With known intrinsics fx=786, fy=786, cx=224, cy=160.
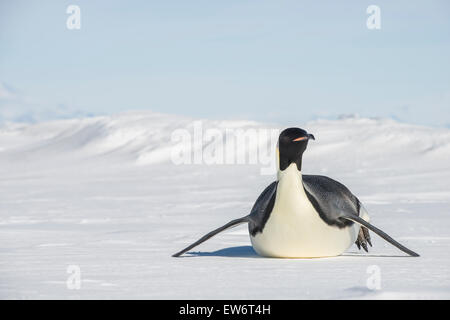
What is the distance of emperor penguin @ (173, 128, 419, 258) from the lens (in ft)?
20.7

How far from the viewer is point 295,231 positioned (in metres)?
6.43

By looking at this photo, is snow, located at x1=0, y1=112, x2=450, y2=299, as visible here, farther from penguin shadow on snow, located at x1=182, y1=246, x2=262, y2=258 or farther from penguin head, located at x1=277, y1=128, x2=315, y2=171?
penguin head, located at x1=277, y1=128, x2=315, y2=171

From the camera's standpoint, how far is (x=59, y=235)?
9531mm

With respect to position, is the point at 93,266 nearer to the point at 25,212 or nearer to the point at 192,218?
the point at 192,218

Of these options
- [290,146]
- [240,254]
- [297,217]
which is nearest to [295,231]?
[297,217]

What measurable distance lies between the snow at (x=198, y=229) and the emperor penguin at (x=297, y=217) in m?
0.14

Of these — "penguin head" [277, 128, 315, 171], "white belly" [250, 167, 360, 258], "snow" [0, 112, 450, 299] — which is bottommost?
"snow" [0, 112, 450, 299]

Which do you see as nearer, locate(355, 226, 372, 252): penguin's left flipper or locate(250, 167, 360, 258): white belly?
locate(250, 167, 360, 258): white belly

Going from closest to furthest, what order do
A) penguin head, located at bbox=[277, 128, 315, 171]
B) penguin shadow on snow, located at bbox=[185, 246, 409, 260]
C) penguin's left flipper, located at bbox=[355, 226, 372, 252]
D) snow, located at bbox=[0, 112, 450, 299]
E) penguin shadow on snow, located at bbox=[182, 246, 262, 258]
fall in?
snow, located at bbox=[0, 112, 450, 299]
penguin head, located at bbox=[277, 128, 315, 171]
penguin shadow on snow, located at bbox=[185, 246, 409, 260]
penguin shadow on snow, located at bbox=[182, 246, 262, 258]
penguin's left flipper, located at bbox=[355, 226, 372, 252]

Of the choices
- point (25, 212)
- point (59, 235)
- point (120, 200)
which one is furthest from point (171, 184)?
point (59, 235)

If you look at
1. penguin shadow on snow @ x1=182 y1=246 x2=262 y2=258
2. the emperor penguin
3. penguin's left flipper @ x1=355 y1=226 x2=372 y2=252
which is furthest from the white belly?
penguin's left flipper @ x1=355 y1=226 x2=372 y2=252

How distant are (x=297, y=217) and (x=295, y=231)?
0.15m
